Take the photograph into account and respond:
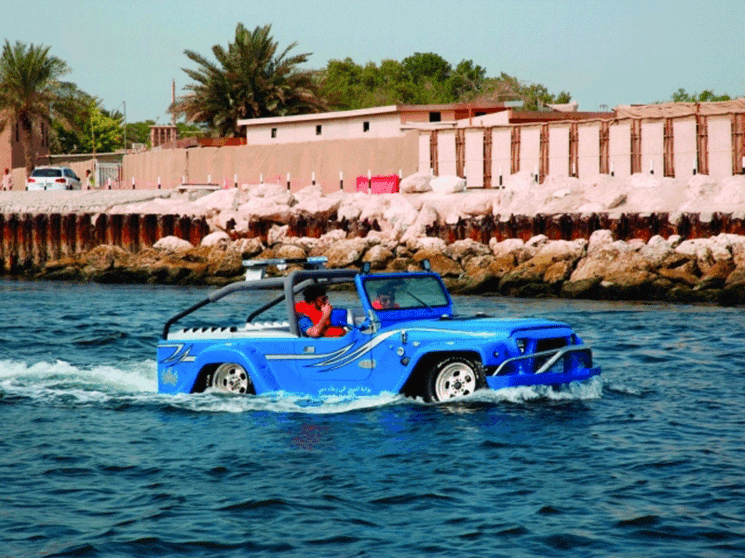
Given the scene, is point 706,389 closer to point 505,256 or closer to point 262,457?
point 262,457

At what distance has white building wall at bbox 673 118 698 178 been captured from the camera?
42625mm

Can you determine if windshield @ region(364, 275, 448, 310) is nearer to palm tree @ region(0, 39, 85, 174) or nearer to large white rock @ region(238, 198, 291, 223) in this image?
large white rock @ region(238, 198, 291, 223)

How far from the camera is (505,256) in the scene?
35.3m

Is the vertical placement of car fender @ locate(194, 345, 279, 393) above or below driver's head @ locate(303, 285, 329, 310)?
below

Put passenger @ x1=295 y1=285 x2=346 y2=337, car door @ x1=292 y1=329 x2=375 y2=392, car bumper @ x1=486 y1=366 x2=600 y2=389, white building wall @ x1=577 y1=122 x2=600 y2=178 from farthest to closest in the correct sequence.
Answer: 1. white building wall @ x1=577 y1=122 x2=600 y2=178
2. passenger @ x1=295 y1=285 x2=346 y2=337
3. car door @ x1=292 y1=329 x2=375 y2=392
4. car bumper @ x1=486 y1=366 x2=600 y2=389

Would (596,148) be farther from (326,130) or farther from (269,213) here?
(326,130)

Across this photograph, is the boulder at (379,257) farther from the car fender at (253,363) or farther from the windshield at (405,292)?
the car fender at (253,363)

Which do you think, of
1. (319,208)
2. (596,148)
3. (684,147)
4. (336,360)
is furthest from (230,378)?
(596,148)

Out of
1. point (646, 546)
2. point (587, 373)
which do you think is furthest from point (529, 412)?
point (646, 546)

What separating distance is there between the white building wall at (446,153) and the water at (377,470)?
3309cm

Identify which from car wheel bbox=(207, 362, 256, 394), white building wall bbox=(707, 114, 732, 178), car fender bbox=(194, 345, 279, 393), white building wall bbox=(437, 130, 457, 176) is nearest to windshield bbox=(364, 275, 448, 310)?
car fender bbox=(194, 345, 279, 393)

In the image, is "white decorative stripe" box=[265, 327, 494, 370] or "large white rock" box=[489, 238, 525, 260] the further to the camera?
"large white rock" box=[489, 238, 525, 260]

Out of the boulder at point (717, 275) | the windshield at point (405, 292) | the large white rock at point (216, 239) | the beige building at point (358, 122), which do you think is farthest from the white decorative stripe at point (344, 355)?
the beige building at point (358, 122)

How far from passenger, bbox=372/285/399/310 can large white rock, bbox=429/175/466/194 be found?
31297mm
